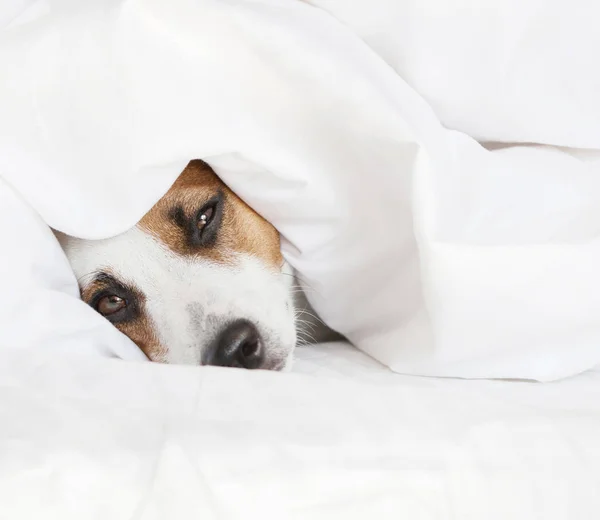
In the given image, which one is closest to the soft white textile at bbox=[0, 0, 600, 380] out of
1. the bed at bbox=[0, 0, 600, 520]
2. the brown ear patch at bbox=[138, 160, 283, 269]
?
the bed at bbox=[0, 0, 600, 520]

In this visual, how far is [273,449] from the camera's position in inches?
26.4

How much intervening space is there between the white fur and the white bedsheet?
0.93 ft

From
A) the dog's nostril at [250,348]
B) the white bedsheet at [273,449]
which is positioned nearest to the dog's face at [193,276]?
the dog's nostril at [250,348]

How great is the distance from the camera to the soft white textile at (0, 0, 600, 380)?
2.96 ft

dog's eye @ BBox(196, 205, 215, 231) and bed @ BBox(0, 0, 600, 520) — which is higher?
bed @ BBox(0, 0, 600, 520)

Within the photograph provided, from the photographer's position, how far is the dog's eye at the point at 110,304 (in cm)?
117

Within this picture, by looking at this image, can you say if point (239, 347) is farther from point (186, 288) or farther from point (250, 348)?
point (186, 288)

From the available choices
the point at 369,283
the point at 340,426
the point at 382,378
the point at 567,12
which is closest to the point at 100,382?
the point at 340,426

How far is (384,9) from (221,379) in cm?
63

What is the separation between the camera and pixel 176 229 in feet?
3.78

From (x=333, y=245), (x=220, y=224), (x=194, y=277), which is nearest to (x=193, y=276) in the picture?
(x=194, y=277)

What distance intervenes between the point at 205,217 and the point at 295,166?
232mm

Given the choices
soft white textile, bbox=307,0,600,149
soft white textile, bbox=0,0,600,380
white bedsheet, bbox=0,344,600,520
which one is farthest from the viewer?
soft white textile, bbox=307,0,600,149

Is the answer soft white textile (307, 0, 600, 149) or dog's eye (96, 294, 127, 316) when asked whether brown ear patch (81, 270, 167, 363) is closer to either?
dog's eye (96, 294, 127, 316)
